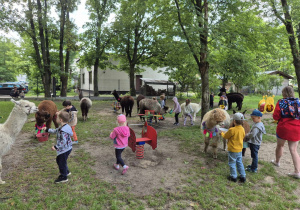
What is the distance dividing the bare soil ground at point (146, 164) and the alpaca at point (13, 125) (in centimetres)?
82

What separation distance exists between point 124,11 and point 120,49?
4.24 metres

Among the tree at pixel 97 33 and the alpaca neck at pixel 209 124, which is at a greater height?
the tree at pixel 97 33

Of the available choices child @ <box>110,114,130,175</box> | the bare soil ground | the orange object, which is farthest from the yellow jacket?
child @ <box>110,114,130,175</box>

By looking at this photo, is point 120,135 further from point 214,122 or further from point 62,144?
point 214,122

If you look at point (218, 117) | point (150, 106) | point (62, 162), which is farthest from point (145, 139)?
point (150, 106)

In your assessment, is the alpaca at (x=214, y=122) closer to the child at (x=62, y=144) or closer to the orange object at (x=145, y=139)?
the orange object at (x=145, y=139)

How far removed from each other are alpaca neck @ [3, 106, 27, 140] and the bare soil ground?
0.99 meters

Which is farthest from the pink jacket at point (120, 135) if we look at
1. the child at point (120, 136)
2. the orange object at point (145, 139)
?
the orange object at point (145, 139)

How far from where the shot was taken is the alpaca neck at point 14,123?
13.6 ft

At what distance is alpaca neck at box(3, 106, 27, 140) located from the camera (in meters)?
4.13

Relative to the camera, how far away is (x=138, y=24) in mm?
21469

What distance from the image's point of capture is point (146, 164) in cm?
504

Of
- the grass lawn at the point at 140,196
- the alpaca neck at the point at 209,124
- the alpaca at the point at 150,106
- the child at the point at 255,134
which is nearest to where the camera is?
the grass lawn at the point at 140,196

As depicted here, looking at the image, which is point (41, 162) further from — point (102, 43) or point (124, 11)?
point (124, 11)
